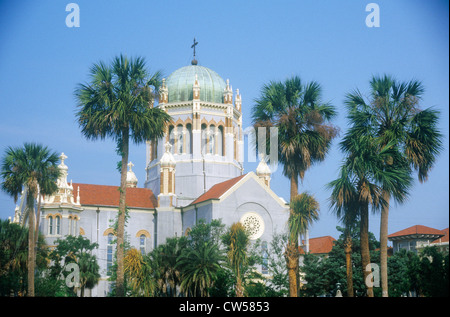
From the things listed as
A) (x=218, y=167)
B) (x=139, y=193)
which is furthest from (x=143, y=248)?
(x=218, y=167)

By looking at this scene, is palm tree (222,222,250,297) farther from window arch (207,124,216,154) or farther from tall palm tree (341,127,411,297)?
window arch (207,124,216,154)

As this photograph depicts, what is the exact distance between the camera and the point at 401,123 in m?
32.8

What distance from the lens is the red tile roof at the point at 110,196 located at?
64.2 meters

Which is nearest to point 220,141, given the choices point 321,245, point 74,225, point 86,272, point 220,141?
point 220,141

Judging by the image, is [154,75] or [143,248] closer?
[154,75]

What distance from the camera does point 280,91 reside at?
1388 inches

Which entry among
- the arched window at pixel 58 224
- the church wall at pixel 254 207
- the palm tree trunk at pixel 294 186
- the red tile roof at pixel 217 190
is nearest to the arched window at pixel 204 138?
the red tile roof at pixel 217 190

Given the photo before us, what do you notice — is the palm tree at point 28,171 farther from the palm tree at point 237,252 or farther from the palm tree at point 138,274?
the palm tree at point 237,252

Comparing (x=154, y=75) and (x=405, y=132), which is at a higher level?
(x=154, y=75)

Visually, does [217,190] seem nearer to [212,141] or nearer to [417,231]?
[212,141]

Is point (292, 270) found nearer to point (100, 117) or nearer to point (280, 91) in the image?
point (280, 91)

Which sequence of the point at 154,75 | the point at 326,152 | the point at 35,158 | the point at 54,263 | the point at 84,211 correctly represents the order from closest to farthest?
the point at 326,152, the point at 154,75, the point at 35,158, the point at 54,263, the point at 84,211

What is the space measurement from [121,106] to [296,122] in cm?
998

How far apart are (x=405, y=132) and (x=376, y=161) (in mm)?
2252
